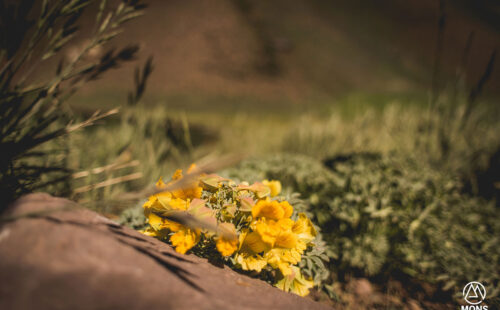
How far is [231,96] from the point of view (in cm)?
563

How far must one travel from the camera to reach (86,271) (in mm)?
513

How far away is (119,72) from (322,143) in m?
3.94

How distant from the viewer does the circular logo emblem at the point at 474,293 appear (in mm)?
1200

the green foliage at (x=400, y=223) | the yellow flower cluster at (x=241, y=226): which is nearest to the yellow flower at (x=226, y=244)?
the yellow flower cluster at (x=241, y=226)

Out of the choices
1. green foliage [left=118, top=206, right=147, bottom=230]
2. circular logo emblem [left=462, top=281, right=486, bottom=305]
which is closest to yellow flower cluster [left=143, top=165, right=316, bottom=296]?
green foliage [left=118, top=206, right=147, bottom=230]

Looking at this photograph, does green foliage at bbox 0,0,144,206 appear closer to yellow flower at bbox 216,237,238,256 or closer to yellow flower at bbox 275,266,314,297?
yellow flower at bbox 216,237,238,256

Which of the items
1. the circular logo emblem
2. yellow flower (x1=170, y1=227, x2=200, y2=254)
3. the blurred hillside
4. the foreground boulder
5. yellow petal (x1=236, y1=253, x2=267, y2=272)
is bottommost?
the foreground boulder

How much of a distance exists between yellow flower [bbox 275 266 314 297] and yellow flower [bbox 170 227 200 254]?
0.36 meters

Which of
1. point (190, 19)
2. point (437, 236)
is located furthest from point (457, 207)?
point (190, 19)

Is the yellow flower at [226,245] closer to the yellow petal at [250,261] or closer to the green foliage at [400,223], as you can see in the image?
the yellow petal at [250,261]

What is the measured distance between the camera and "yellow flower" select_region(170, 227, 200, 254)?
2.48ft

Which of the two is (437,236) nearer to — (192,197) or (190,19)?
(192,197)

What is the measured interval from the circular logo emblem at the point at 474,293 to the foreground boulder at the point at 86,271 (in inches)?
41.6

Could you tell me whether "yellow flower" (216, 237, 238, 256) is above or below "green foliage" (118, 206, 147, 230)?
above
